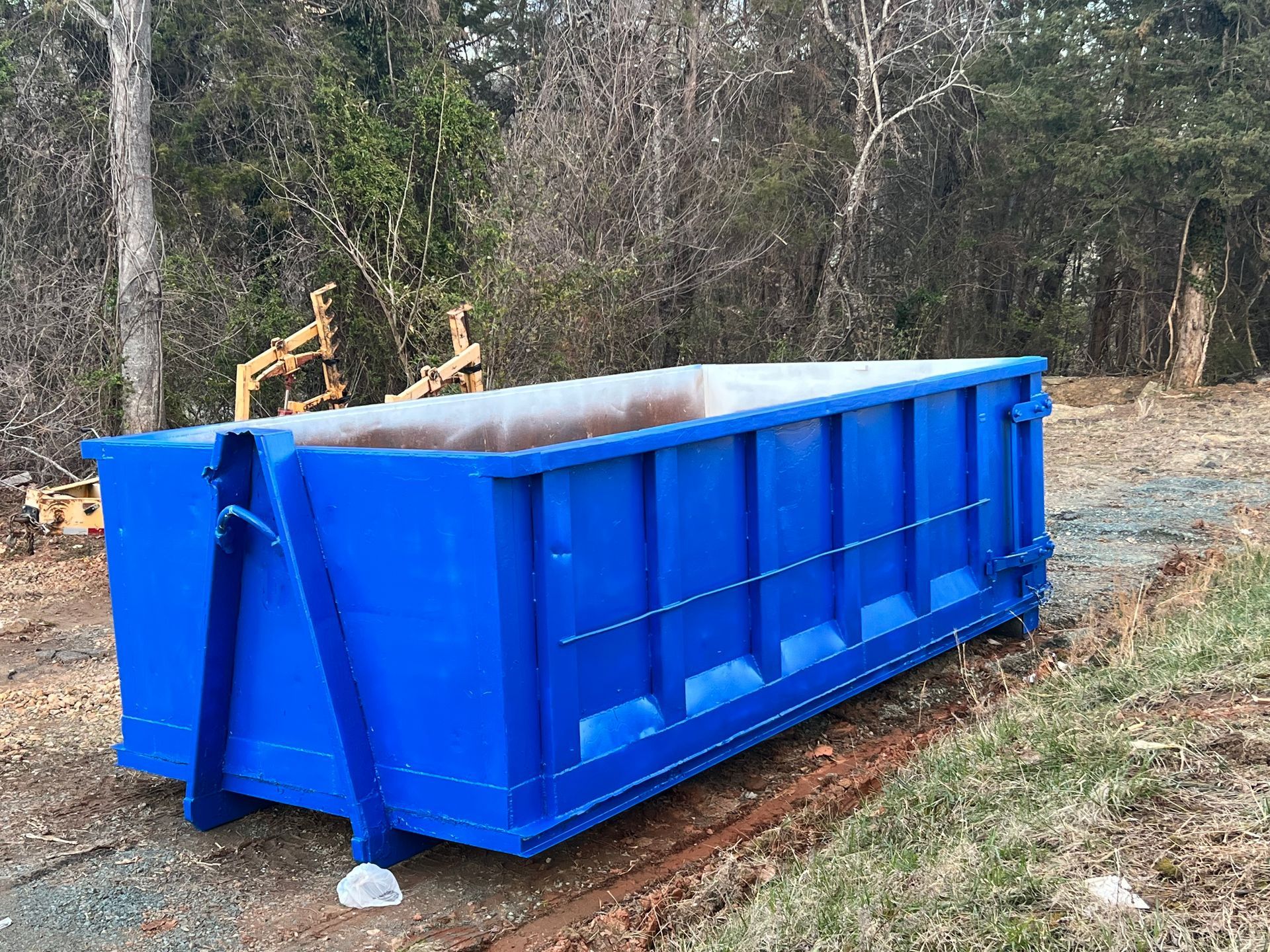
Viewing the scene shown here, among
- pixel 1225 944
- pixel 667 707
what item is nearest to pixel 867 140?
pixel 667 707

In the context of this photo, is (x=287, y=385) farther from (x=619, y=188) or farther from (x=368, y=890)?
(x=619, y=188)

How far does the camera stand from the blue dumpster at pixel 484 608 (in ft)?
12.6

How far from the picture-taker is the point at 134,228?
492 inches

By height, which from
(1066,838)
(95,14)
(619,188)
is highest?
(95,14)

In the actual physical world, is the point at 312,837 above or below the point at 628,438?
below

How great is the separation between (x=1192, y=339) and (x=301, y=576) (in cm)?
1920

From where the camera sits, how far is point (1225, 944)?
270 cm

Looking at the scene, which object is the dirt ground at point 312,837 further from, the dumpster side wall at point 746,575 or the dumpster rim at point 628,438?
the dumpster rim at point 628,438

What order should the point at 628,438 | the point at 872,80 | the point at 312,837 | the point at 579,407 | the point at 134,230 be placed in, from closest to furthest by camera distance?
1. the point at 628,438
2. the point at 312,837
3. the point at 579,407
4. the point at 134,230
5. the point at 872,80

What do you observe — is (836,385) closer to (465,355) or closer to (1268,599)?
Result: (1268,599)

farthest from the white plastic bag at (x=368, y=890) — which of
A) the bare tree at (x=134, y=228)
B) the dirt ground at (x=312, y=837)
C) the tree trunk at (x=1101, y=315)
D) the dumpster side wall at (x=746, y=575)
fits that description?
the tree trunk at (x=1101, y=315)

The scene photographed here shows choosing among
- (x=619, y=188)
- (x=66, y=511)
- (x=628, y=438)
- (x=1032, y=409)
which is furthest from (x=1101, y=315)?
(x=628, y=438)

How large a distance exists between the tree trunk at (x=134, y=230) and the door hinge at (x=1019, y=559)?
360 inches

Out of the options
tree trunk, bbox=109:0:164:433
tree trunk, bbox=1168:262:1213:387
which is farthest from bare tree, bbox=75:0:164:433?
tree trunk, bbox=1168:262:1213:387
